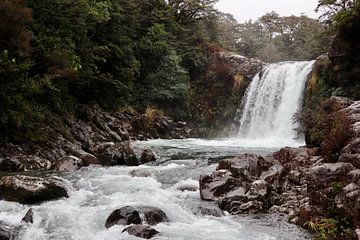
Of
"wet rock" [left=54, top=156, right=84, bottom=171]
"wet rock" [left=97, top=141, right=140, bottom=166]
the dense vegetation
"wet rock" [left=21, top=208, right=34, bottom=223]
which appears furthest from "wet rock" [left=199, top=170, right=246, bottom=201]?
the dense vegetation

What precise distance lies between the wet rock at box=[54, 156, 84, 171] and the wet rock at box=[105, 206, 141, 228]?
16.7 feet

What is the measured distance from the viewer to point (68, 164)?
12195 millimetres

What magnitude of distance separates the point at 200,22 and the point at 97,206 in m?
25.7

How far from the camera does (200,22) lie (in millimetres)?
32000

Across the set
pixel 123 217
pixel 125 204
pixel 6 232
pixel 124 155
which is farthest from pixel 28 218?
pixel 124 155

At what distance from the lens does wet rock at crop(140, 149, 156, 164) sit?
13.7 m

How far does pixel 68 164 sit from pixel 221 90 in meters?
17.3

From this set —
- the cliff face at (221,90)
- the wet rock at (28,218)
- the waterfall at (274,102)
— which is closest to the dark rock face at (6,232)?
the wet rock at (28,218)

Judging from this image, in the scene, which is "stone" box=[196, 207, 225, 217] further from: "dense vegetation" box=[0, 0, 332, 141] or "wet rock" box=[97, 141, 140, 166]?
"dense vegetation" box=[0, 0, 332, 141]

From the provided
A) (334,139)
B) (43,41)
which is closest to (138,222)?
(334,139)

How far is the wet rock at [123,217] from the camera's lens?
282 inches

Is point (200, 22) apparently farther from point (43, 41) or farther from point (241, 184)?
point (241, 184)

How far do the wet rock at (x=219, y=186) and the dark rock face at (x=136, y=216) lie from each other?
1725 mm

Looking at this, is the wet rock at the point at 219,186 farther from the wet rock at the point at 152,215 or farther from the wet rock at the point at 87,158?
the wet rock at the point at 87,158
